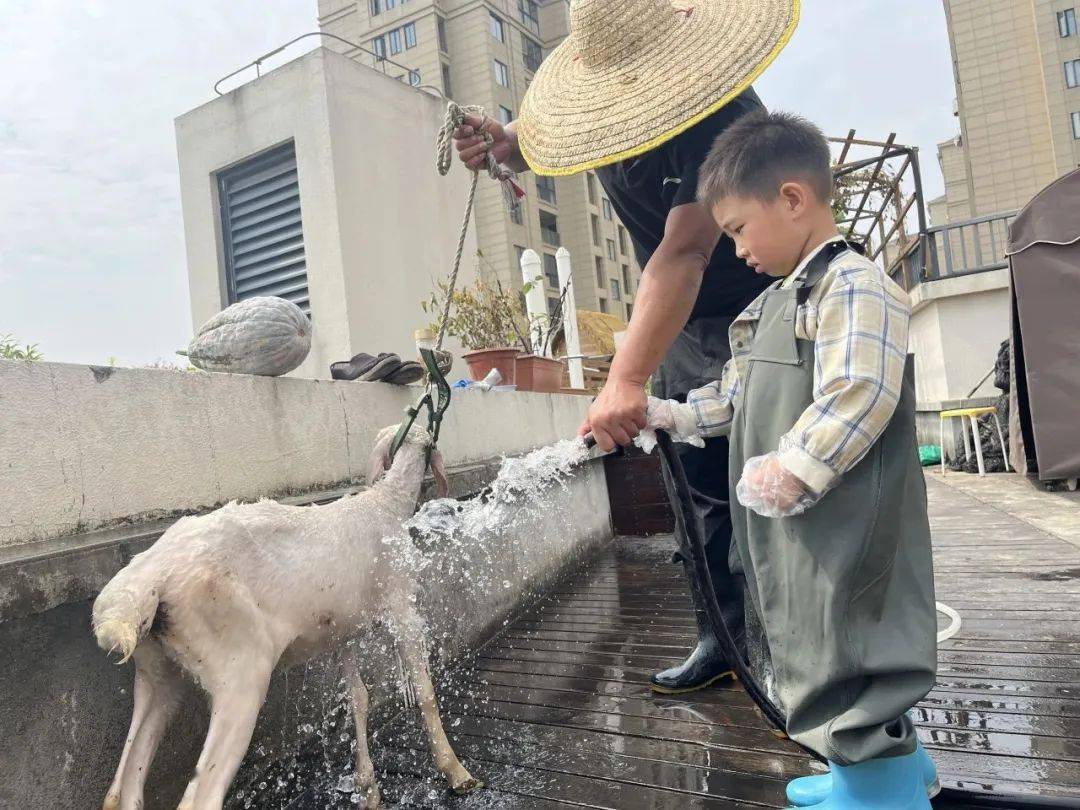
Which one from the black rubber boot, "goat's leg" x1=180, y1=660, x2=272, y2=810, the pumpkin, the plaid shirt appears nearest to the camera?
the plaid shirt

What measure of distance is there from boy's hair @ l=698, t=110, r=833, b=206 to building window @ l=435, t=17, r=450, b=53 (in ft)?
106

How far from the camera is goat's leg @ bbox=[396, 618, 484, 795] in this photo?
204cm

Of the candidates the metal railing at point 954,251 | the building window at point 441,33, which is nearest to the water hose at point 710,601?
the metal railing at point 954,251

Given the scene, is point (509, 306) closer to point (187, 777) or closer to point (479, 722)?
point (479, 722)

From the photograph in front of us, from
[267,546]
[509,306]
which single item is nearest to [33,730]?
[267,546]

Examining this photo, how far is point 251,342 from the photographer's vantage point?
2.46m

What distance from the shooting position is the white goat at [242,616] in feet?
4.84

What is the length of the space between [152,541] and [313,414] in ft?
2.85

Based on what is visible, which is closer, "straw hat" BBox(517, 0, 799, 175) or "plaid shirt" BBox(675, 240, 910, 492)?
"plaid shirt" BBox(675, 240, 910, 492)

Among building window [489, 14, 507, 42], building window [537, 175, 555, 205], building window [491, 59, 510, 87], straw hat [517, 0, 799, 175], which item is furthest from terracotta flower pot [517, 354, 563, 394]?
building window [489, 14, 507, 42]

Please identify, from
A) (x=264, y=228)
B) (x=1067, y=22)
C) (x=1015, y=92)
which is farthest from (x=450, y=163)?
(x=1067, y=22)

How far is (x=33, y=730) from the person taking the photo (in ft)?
5.10

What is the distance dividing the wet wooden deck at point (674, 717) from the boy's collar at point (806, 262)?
1.32 metres

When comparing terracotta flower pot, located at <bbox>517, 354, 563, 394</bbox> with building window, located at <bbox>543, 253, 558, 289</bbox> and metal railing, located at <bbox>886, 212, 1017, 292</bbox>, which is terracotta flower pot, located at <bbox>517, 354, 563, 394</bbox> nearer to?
metal railing, located at <bbox>886, 212, 1017, 292</bbox>
